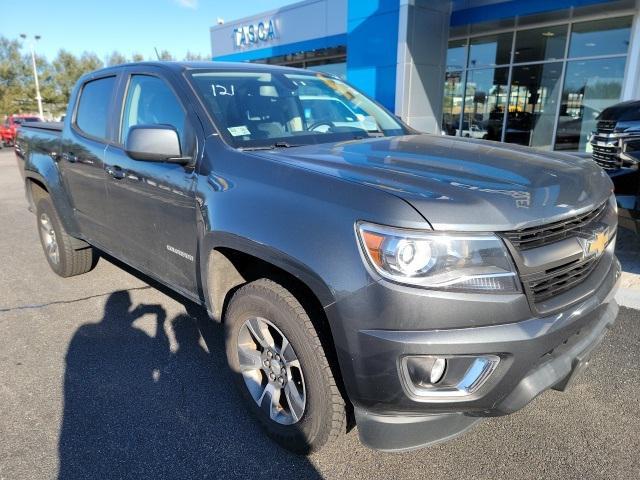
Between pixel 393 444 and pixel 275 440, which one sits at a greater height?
pixel 393 444

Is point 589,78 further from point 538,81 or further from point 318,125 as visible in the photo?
point 318,125

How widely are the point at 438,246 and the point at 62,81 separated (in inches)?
2276

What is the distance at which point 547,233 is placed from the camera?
1924 millimetres

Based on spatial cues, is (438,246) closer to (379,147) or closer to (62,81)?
(379,147)

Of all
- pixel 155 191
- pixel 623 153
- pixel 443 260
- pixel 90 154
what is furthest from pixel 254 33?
pixel 443 260

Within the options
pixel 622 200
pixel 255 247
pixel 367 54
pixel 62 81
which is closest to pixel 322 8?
pixel 367 54

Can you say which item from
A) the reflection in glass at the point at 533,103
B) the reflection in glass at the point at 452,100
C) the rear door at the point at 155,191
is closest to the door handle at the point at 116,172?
the rear door at the point at 155,191

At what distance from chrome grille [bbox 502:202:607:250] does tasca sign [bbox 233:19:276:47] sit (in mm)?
17851

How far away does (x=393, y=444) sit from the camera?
1.92m

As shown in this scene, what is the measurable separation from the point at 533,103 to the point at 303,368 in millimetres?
12455

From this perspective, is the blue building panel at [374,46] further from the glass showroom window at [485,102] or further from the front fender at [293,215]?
the front fender at [293,215]

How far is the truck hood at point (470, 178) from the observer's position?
1.78 metres

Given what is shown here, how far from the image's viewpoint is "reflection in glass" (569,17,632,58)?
10.4 m

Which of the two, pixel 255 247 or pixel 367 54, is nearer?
pixel 255 247
